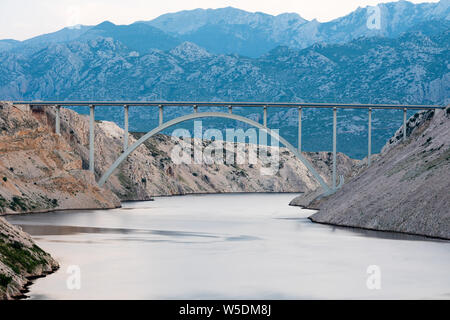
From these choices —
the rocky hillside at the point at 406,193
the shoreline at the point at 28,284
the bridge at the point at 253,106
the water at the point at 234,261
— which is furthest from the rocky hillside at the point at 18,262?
the bridge at the point at 253,106

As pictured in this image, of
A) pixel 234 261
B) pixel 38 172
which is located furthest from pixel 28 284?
pixel 38 172

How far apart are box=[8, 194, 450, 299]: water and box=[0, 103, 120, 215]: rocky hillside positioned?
16442 mm

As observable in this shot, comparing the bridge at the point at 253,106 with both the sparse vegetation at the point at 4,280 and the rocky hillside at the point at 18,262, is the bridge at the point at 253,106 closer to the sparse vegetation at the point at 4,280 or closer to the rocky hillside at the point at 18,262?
the rocky hillside at the point at 18,262

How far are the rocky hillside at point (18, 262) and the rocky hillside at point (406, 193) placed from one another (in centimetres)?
3176

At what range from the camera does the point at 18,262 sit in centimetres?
3975

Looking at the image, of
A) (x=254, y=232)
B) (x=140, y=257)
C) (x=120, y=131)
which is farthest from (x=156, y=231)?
(x=120, y=131)

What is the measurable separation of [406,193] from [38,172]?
5216 centimetres

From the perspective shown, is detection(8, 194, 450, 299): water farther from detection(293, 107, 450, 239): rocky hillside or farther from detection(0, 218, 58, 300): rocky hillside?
detection(293, 107, 450, 239): rocky hillside

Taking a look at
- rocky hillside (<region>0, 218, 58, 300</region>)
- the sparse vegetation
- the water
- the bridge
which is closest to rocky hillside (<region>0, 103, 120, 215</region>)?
the bridge

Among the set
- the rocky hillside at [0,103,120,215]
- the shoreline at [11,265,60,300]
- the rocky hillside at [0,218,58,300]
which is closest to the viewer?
the shoreline at [11,265,60,300]

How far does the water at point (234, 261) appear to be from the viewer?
3847 cm

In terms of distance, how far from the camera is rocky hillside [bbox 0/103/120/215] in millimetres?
99438
